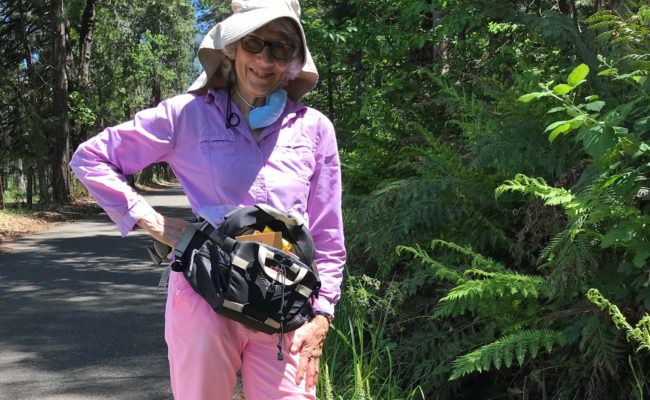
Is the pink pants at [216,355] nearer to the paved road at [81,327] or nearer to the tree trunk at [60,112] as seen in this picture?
the paved road at [81,327]

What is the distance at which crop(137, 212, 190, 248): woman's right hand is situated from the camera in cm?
223

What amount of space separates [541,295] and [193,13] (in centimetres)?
4446

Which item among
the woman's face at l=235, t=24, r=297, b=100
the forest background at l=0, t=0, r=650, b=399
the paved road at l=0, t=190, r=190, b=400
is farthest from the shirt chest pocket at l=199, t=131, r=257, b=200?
the paved road at l=0, t=190, r=190, b=400

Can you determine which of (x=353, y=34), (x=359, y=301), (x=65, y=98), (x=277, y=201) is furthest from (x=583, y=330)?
(x=65, y=98)

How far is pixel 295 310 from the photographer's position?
2219mm

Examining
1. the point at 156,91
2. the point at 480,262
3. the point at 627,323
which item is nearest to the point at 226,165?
the point at 627,323

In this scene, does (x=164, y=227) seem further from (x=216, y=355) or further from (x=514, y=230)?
(x=514, y=230)

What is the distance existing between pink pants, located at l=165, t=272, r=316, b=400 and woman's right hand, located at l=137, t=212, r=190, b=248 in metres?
0.13

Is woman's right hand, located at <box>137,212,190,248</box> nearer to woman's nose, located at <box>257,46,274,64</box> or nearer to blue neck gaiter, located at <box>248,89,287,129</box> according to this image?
blue neck gaiter, located at <box>248,89,287,129</box>

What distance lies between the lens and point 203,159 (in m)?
2.23

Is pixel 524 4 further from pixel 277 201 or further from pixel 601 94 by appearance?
pixel 277 201

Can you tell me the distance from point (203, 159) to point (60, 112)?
25310mm

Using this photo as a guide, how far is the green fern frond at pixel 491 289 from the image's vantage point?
3.32 m

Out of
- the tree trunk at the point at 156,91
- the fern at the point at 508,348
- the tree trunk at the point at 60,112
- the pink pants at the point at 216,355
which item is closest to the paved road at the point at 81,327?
the fern at the point at 508,348
